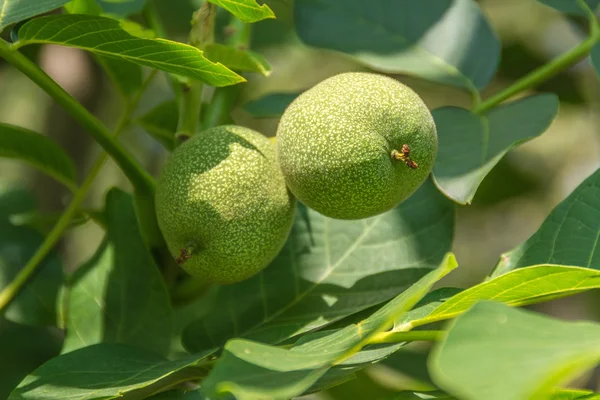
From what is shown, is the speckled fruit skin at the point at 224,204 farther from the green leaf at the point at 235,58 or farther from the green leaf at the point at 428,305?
the green leaf at the point at 428,305

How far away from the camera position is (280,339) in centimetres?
118

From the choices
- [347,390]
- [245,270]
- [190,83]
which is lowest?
[347,390]

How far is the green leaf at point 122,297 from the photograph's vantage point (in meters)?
1.33

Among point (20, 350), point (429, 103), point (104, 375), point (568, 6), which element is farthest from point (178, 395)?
point (429, 103)

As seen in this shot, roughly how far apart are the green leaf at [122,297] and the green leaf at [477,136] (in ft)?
1.70

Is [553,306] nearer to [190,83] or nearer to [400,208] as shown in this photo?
[400,208]

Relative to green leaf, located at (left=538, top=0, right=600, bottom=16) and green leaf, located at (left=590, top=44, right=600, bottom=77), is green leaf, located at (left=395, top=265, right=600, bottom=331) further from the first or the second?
green leaf, located at (left=538, top=0, right=600, bottom=16)

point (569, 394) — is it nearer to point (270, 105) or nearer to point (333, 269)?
point (333, 269)

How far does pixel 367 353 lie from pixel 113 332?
0.51m

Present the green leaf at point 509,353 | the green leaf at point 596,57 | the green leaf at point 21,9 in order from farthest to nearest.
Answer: the green leaf at point 596,57, the green leaf at point 21,9, the green leaf at point 509,353

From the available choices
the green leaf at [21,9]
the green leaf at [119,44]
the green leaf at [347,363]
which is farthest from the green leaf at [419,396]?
the green leaf at [21,9]

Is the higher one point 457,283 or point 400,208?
point 400,208

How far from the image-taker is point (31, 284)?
144 centimetres

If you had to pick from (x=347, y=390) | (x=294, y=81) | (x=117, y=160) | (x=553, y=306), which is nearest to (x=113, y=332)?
(x=117, y=160)
